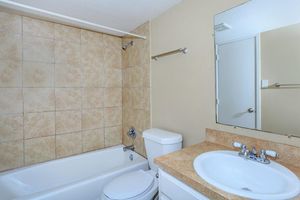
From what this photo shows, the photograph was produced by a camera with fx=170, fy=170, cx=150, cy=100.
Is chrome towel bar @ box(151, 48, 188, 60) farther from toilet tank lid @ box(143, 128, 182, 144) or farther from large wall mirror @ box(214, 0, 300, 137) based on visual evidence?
toilet tank lid @ box(143, 128, 182, 144)

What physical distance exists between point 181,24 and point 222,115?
3.02 ft

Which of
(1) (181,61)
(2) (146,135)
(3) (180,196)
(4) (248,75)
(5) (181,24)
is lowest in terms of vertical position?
(3) (180,196)

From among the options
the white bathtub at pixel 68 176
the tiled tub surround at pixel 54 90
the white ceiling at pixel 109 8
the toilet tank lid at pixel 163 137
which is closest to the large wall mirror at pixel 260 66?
the toilet tank lid at pixel 163 137

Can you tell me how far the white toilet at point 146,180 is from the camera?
1.32 m

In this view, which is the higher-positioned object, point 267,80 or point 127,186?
point 267,80

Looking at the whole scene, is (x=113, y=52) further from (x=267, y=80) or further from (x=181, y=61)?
(x=267, y=80)

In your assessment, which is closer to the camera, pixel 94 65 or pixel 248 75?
pixel 248 75

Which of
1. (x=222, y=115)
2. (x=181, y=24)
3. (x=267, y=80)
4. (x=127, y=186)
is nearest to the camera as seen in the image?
(x=267, y=80)

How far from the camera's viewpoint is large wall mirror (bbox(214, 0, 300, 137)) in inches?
38.3

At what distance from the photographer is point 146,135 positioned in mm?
1680

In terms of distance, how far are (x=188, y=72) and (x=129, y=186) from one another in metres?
1.10

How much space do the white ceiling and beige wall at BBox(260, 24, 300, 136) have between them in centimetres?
96

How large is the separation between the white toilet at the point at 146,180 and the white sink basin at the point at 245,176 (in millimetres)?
488

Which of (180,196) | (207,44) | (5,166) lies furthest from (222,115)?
(5,166)
